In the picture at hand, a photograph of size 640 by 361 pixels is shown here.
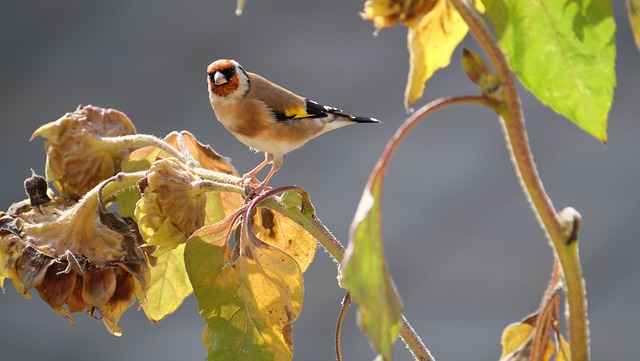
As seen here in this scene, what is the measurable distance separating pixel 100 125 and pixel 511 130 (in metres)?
0.38

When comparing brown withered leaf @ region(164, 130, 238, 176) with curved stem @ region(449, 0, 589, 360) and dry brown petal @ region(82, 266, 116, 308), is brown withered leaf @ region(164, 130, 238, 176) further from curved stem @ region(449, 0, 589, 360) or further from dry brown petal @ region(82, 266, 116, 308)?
curved stem @ region(449, 0, 589, 360)

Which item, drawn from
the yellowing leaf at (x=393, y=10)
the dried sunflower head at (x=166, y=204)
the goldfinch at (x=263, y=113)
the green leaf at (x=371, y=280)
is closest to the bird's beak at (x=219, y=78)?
the goldfinch at (x=263, y=113)

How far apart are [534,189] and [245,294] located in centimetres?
22

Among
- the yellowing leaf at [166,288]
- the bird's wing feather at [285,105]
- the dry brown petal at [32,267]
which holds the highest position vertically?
the dry brown petal at [32,267]

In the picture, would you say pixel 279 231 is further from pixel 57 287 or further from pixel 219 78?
pixel 219 78

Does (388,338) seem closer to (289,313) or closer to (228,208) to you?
(289,313)

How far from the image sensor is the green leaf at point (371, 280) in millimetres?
318

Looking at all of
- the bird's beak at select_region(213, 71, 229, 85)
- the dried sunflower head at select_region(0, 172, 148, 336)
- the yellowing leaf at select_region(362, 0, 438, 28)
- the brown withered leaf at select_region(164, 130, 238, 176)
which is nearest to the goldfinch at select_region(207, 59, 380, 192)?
the bird's beak at select_region(213, 71, 229, 85)

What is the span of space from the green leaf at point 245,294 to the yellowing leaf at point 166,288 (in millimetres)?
151

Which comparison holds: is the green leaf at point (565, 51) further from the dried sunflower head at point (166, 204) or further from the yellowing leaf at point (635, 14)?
the dried sunflower head at point (166, 204)

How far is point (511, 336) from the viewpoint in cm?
49

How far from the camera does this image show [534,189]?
36 centimetres

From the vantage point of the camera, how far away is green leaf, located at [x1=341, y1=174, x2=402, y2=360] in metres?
0.32

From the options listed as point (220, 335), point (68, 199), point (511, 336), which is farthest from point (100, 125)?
point (511, 336)
